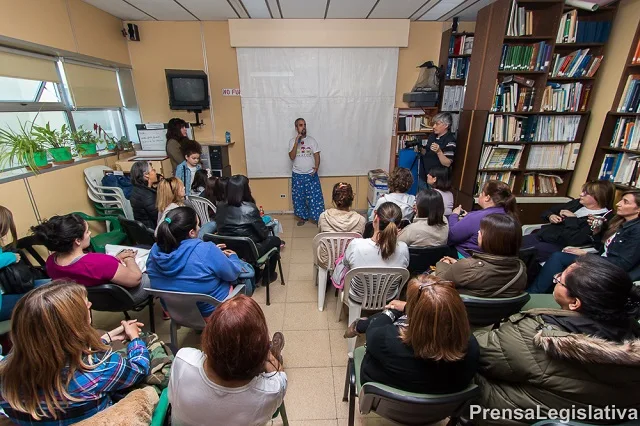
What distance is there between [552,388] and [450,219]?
1.68m

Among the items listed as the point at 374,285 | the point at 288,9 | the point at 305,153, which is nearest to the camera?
the point at 374,285

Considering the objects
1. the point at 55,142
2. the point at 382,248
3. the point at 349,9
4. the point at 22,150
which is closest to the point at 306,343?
the point at 382,248

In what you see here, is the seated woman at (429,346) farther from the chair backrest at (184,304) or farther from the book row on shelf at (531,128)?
the book row on shelf at (531,128)

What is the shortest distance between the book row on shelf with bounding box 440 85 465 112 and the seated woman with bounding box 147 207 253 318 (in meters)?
3.90

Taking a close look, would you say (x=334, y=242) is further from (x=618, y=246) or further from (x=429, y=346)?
(x=618, y=246)

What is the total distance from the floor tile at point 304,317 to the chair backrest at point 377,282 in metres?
0.62

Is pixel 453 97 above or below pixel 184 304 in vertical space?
above

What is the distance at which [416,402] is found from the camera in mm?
1003

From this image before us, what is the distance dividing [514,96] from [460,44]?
1.21m

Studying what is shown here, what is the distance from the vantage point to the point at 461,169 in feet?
12.3

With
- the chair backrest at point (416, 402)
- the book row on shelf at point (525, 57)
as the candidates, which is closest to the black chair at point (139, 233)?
the chair backrest at point (416, 402)

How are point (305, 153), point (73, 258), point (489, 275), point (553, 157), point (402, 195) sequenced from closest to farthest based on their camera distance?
point (489, 275), point (73, 258), point (402, 195), point (553, 157), point (305, 153)

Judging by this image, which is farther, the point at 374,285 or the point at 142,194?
the point at 142,194

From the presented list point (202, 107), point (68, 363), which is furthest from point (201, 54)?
point (68, 363)
